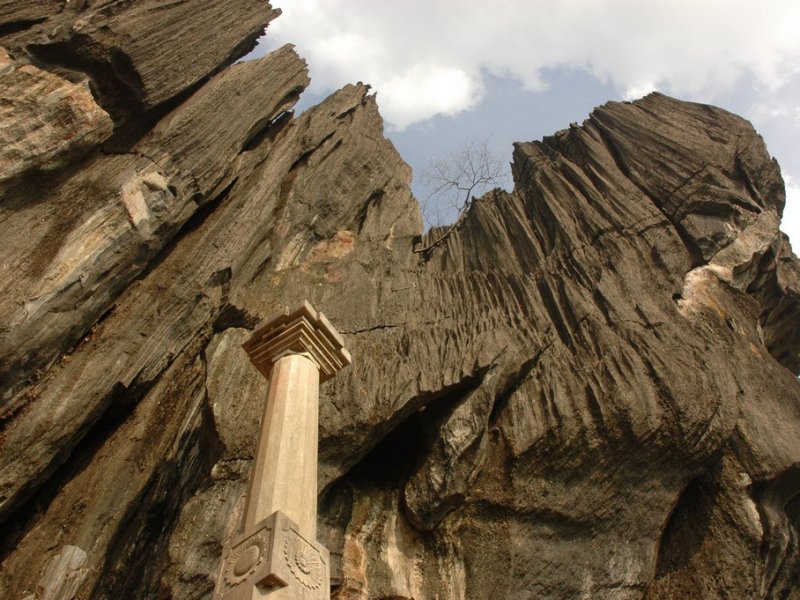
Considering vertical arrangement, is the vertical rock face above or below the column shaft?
above

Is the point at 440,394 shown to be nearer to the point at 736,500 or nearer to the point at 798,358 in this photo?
the point at 736,500

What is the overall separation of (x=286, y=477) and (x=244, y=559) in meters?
1.01

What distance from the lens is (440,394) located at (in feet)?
38.8

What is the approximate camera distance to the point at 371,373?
11.9 m

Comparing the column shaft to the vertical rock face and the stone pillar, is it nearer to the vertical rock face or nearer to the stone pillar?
the stone pillar

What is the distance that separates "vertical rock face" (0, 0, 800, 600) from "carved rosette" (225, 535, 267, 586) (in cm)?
343

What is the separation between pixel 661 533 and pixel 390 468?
Answer: 4884 millimetres

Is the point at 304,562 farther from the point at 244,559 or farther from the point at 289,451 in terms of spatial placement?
the point at 289,451

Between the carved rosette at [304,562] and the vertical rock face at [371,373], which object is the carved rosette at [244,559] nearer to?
the carved rosette at [304,562]

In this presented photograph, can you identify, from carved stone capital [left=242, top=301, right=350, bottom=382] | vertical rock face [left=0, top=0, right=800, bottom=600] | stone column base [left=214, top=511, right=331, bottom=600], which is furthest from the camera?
vertical rock face [left=0, top=0, right=800, bottom=600]

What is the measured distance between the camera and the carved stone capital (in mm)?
8367

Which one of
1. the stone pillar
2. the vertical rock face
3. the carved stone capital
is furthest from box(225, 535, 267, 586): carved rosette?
the vertical rock face

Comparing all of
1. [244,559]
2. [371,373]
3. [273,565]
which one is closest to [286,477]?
[244,559]

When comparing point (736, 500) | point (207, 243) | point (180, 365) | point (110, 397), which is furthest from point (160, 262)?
point (736, 500)
